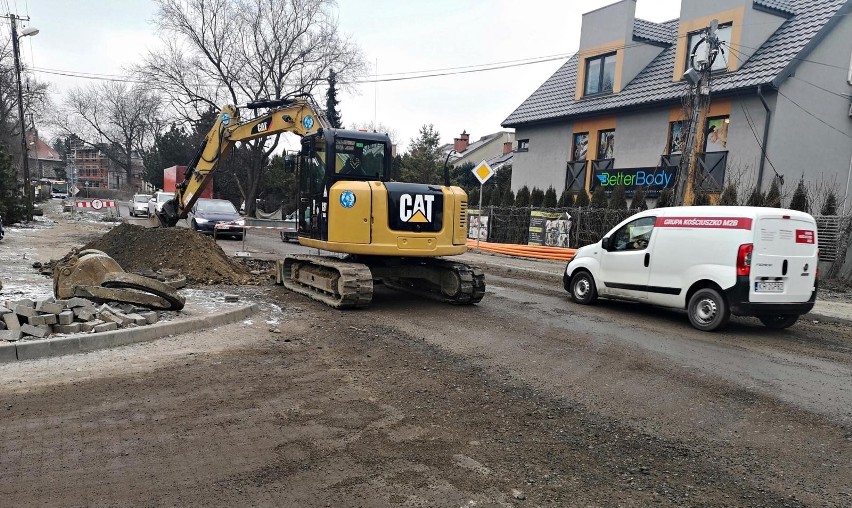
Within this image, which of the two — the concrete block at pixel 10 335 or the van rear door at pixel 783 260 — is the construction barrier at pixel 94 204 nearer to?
the concrete block at pixel 10 335

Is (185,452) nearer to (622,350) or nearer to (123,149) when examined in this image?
(622,350)

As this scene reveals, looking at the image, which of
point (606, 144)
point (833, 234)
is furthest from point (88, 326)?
point (606, 144)

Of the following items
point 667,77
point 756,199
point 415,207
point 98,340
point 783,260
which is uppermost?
point 667,77

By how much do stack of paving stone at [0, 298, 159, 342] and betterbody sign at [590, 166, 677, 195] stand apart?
17.5 meters

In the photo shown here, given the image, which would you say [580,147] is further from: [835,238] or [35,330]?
[35,330]

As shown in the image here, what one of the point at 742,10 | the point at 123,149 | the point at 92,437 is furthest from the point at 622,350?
the point at 123,149

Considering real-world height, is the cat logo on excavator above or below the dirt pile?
above

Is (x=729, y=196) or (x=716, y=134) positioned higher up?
(x=716, y=134)

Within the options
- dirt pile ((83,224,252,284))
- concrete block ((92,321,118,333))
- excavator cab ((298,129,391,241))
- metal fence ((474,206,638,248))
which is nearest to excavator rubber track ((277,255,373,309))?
excavator cab ((298,129,391,241))

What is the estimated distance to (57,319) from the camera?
633 cm

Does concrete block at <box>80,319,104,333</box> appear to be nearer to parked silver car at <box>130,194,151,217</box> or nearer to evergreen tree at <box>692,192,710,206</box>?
evergreen tree at <box>692,192,710,206</box>

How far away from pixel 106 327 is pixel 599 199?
1760cm

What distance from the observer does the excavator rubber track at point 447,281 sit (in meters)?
9.73

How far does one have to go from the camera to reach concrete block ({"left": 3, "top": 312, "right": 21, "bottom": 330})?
6.02 metres
